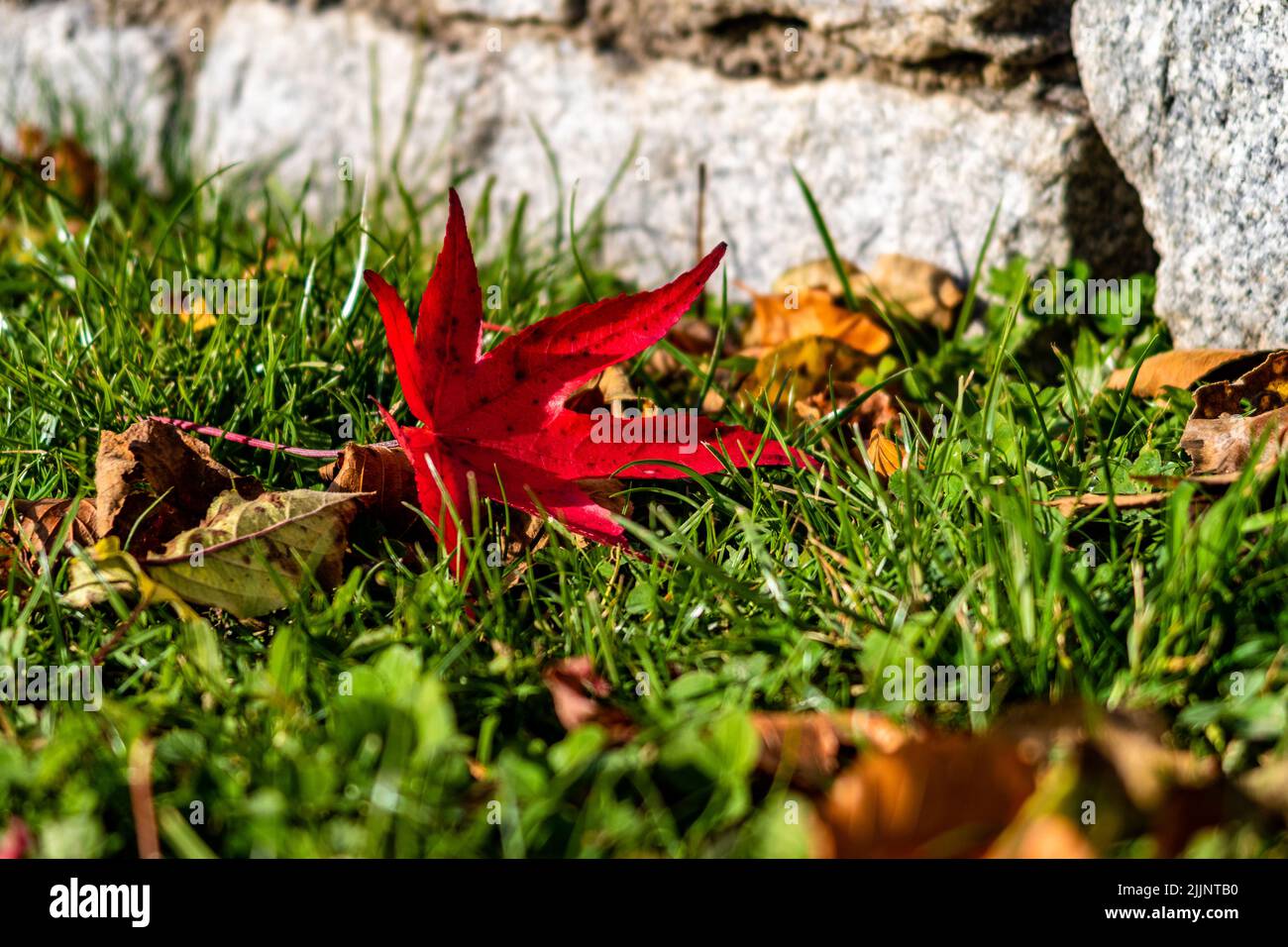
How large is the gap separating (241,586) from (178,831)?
1.48 ft

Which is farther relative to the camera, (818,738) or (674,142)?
(674,142)

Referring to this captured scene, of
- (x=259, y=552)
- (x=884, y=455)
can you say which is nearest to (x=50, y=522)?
(x=259, y=552)

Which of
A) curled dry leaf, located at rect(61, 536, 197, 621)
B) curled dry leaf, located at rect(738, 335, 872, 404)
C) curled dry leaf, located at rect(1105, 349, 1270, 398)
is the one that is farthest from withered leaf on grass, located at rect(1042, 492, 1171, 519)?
curled dry leaf, located at rect(61, 536, 197, 621)

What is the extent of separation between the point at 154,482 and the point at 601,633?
28.1 inches

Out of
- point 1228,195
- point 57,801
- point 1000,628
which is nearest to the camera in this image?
point 57,801

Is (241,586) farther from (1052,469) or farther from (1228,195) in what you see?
(1228,195)

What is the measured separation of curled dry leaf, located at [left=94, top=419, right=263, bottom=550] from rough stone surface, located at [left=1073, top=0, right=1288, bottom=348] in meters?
1.59

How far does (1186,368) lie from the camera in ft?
6.09

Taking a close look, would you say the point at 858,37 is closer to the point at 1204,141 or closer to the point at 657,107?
the point at 657,107

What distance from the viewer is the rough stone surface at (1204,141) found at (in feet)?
6.14

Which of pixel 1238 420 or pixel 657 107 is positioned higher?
pixel 657 107

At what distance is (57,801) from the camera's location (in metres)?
1.17
